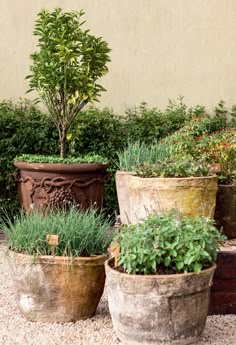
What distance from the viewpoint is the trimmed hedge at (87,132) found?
8172mm

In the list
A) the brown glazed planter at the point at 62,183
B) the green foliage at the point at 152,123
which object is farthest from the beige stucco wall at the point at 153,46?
the brown glazed planter at the point at 62,183

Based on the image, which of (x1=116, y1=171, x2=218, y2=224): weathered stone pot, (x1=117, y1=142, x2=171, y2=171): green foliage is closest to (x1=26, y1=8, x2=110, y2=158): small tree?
(x1=117, y1=142, x2=171, y2=171): green foliage

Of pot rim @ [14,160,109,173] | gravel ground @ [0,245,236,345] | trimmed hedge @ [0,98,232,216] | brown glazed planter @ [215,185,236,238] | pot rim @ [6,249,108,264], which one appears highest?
trimmed hedge @ [0,98,232,216]

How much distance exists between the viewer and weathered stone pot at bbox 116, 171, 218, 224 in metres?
4.85

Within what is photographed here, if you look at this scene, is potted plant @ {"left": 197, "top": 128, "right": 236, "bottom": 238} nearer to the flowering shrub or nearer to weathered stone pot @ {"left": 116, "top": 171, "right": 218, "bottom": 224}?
the flowering shrub

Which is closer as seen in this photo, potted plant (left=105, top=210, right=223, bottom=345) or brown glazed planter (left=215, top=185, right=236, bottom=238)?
potted plant (left=105, top=210, right=223, bottom=345)

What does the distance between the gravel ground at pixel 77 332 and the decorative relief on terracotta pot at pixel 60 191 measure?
1.94m

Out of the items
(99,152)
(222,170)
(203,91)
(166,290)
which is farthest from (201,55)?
(166,290)

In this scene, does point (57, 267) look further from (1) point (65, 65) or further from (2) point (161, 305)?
(1) point (65, 65)

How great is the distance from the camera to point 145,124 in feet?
27.8

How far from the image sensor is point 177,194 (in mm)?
4852

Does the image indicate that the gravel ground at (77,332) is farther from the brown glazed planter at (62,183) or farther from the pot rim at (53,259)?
the brown glazed planter at (62,183)

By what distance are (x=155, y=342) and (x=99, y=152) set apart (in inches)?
172

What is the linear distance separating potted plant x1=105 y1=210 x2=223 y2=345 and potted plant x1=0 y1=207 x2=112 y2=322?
0.43 metres
